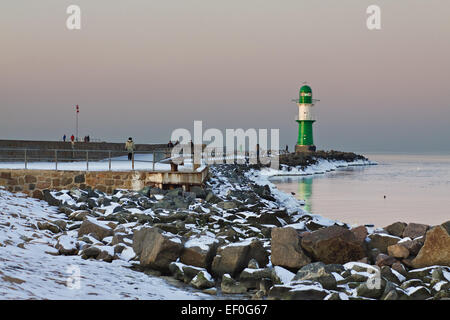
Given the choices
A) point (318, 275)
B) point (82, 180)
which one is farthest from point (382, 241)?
point (82, 180)

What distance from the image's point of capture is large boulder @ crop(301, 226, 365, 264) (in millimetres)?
8609

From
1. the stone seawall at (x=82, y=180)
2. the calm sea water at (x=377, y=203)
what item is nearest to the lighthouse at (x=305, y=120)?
the calm sea water at (x=377, y=203)

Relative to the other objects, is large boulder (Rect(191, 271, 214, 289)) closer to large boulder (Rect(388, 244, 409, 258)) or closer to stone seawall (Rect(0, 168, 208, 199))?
large boulder (Rect(388, 244, 409, 258))

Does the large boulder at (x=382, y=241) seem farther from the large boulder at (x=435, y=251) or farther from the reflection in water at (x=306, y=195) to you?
the reflection in water at (x=306, y=195)

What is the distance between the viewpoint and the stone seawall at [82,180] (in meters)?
17.0

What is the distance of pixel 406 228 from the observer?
1060 centimetres

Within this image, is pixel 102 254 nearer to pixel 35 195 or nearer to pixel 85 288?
pixel 85 288

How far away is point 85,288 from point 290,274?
126 inches

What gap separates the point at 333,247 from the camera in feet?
28.4

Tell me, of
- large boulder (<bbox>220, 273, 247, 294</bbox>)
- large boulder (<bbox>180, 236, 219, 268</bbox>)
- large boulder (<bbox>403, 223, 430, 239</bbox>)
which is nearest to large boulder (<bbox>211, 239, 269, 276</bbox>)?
large boulder (<bbox>180, 236, 219, 268</bbox>)

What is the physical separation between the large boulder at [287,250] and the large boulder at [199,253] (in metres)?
1.07

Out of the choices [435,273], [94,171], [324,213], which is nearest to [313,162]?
[324,213]

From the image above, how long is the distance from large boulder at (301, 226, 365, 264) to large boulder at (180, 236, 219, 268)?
1.61 meters

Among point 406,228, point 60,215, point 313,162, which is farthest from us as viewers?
point 313,162
